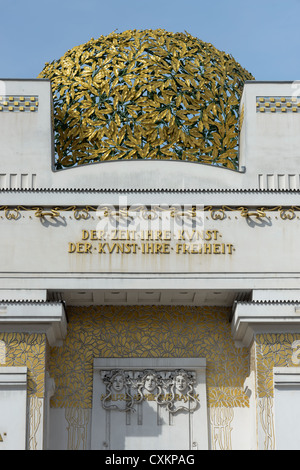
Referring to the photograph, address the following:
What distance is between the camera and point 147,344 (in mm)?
16328

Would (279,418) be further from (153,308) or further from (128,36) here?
(128,36)

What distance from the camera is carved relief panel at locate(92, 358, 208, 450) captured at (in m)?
15.9

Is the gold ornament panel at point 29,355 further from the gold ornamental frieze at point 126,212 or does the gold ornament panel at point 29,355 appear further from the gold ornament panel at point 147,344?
the gold ornamental frieze at point 126,212

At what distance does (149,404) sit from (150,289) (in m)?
1.61

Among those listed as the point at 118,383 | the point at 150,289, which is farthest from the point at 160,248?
the point at 118,383

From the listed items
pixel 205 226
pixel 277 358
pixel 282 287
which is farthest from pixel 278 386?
pixel 205 226

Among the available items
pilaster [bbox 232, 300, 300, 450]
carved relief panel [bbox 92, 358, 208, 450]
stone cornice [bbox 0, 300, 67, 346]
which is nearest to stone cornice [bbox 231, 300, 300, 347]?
pilaster [bbox 232, 300, 300, 450]

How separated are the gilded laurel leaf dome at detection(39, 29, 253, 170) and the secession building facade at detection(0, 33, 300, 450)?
8.8 inches

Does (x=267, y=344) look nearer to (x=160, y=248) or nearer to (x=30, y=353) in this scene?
(x=160, y=248)

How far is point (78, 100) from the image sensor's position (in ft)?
57.5

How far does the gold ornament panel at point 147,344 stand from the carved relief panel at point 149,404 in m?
0.14

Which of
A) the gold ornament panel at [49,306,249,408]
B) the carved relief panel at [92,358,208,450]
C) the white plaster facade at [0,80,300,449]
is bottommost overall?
the carved relief panel at [92,358,208,450]

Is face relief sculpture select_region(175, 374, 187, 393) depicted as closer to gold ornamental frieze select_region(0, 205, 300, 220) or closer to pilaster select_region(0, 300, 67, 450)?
pilaster select_region(0, 300, 67, 450)

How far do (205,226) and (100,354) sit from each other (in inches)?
91.4
